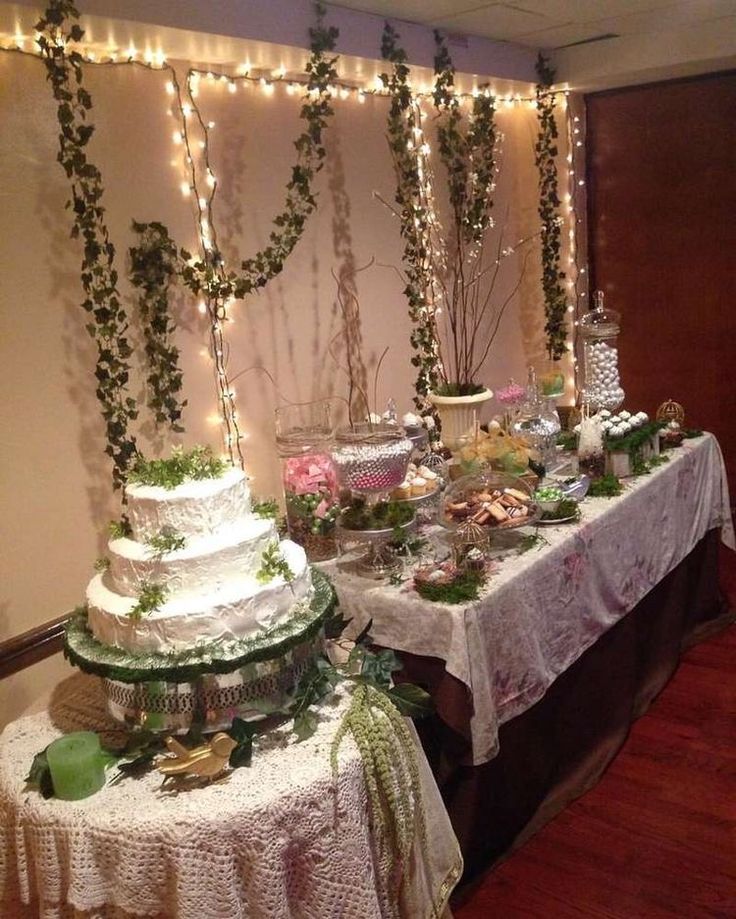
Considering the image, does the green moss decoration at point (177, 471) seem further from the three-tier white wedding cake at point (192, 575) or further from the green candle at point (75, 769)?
the green candle at point (75, 769)

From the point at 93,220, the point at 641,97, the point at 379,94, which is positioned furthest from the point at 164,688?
the point at 641,97

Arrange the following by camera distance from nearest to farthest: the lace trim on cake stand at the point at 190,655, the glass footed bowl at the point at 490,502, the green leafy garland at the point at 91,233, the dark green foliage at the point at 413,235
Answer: the lace trim on cake stand at the point at 190,655
the glass footed bowl at the point at 490,502
the green leafy garland at the point at 91,233
the dark green foliage at the point at 413,235

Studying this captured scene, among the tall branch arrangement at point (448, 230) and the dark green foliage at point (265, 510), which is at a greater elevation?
the tall branch arrangement at point (448, 230)

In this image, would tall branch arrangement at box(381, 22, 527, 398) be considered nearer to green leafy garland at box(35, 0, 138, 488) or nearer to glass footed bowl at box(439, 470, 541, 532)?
glass footed bowl at box(439, 470, 541, 532)

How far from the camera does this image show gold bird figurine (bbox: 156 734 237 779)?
1.47m

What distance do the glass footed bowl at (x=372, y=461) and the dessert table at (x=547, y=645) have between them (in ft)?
0.77

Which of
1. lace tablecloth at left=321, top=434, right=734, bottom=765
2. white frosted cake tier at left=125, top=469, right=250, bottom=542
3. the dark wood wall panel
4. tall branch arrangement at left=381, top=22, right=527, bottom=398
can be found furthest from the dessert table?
the dark wood wall panel

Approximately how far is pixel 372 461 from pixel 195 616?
0.67m

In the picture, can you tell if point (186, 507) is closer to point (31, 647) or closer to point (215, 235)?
point (31, 647)

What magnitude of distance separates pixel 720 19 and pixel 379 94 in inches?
58.0

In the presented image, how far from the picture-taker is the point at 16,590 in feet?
8.02

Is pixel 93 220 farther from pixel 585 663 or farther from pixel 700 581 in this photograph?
pixel 700 581

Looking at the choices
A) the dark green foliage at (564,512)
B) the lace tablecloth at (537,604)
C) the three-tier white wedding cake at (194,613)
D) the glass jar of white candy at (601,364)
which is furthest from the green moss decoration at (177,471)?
the glass jar of white candy at (601,364)

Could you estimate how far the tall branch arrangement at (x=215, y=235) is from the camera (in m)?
2.71
